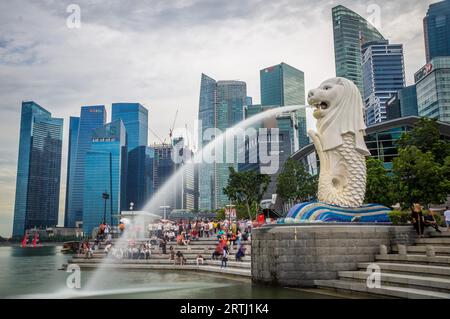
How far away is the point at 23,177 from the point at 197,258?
3775 inches

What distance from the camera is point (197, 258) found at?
2278cm

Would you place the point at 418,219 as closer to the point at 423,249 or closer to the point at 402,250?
the point at 423,249

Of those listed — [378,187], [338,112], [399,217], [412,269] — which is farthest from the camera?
[378,187]

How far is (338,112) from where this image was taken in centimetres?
1688

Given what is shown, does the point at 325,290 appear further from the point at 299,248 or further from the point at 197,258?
the point at 197,258

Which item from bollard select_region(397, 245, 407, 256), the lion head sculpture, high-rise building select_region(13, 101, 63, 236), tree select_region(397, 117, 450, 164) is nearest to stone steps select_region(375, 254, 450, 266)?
bollard select_region(397, 245, 407, 256)

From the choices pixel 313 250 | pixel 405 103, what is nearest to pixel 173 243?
pixel 313 250

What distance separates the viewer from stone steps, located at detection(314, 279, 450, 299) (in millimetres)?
9998

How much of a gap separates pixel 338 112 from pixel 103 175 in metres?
138

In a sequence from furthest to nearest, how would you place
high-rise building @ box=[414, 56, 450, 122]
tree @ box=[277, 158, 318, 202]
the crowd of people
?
high-rise building @ box=[414, 56, 450, 122], tree @ box=[277, 158, 318, 202], the crowd of people

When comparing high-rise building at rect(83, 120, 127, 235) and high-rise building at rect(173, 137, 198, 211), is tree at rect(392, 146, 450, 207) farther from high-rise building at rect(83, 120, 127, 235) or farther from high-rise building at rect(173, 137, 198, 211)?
high-rise building at rect(83, 120, 127, 235)

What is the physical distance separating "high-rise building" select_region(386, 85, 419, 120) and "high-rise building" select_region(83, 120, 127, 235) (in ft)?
349

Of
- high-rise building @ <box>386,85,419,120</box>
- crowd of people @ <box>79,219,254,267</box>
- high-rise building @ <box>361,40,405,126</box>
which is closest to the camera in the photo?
crowd of people @ <box>79,219,254,267</box>
